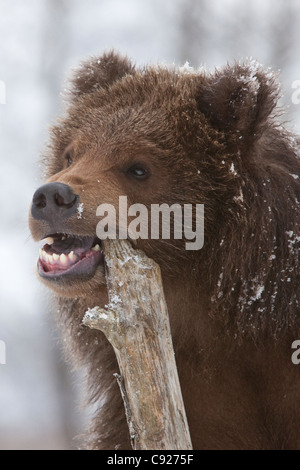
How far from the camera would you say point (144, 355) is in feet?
11.3

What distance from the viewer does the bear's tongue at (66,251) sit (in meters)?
4.07

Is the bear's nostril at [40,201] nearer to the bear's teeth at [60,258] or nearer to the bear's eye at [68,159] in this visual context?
the bear's teeth at [60,258]

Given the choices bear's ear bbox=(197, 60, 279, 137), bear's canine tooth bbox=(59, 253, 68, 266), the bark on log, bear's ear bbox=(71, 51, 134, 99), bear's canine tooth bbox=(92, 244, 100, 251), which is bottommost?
the bark on log

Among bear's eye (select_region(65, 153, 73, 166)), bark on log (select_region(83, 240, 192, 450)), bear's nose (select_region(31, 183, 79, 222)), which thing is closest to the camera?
bark on log (select_region(83, 240, 192, 450))

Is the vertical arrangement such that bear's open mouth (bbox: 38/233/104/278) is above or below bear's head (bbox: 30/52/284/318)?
below

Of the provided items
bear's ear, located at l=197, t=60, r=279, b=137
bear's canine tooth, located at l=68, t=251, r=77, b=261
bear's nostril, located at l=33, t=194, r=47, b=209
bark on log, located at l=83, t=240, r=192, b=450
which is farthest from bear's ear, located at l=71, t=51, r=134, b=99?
bark on log, located at l=83, t=240, r=192, b=450

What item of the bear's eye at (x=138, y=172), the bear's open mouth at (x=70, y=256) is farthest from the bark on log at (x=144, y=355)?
the bear's eye at (x=138, y=172)

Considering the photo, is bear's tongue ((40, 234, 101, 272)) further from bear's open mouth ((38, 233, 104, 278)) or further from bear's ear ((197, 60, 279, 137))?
bear's ear ((197, 60, 279, 137))

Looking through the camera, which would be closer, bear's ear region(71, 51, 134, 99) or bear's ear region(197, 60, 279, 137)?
bear's ear region(197, 60, 279, 137)

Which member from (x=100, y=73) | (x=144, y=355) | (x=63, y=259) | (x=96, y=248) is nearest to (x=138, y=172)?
(x=96, y=248)

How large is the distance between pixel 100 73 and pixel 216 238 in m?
1.53

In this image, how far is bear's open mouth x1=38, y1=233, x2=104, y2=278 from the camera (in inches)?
159

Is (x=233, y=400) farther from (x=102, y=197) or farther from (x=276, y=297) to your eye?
(x=102, y=197)

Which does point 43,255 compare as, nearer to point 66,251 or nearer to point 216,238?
point 66,251
